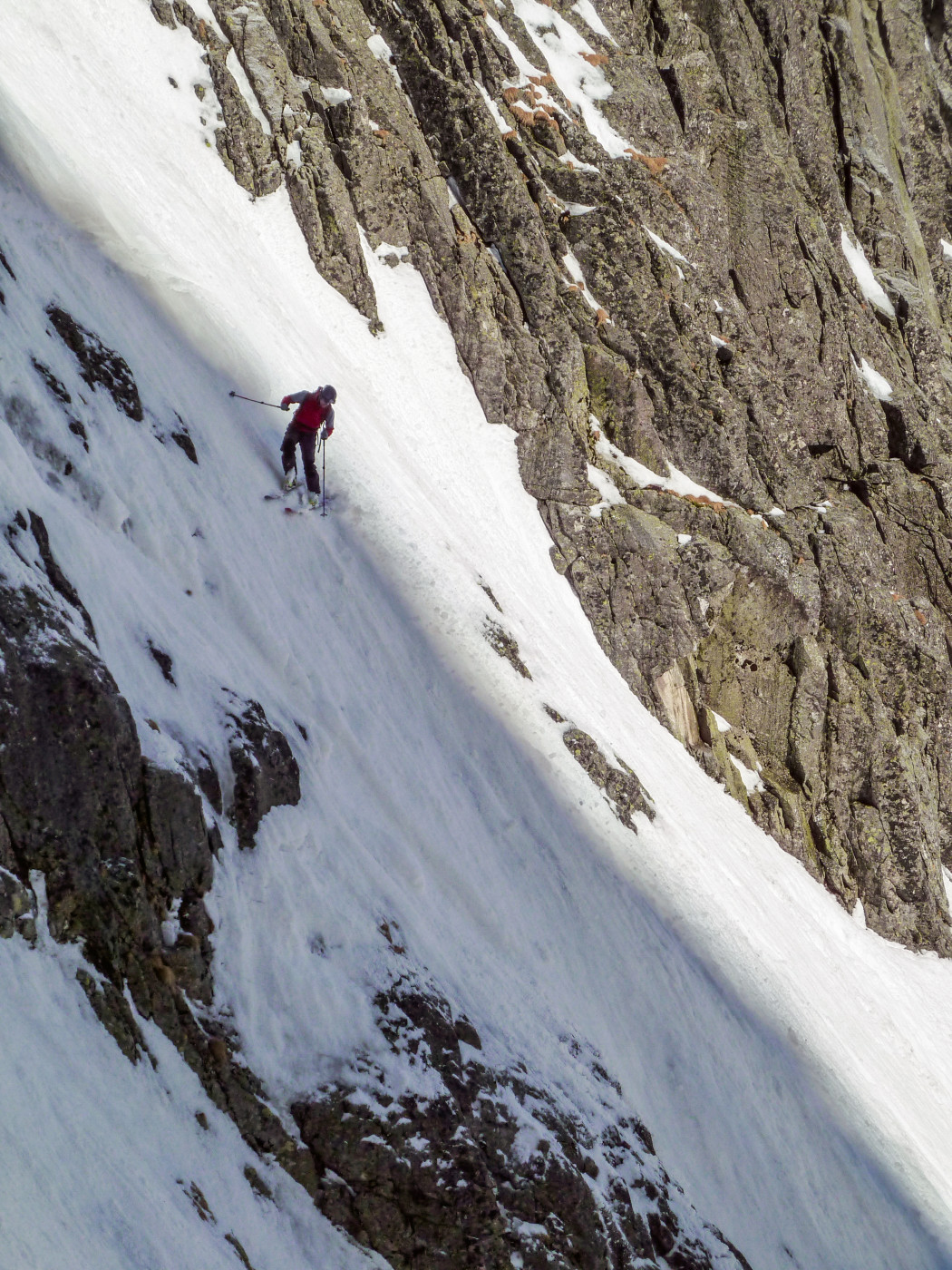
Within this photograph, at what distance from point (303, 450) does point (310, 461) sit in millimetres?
251

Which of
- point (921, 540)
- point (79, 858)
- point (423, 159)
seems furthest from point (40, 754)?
point (921, 540)

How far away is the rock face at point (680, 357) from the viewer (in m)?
26.5

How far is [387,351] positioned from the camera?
25.8 metres

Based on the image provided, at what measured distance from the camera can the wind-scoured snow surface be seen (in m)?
7.22

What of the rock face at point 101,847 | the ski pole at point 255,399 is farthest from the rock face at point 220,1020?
the ski pole at point 255,399

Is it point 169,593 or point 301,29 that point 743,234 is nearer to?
point 301,29

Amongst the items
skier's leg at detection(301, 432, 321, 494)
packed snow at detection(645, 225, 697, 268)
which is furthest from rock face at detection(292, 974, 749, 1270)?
packed snow at detection(645, 225, 697, 268)

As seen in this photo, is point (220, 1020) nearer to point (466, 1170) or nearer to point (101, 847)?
point (101, 847)

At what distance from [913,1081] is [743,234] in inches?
1084

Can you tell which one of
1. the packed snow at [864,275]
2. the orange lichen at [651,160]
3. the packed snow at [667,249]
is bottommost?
the packed snow at [864,275]

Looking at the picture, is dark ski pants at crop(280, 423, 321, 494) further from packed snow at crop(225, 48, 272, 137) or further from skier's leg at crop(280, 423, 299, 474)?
packed snow at crop(225, 48, 272, 137)

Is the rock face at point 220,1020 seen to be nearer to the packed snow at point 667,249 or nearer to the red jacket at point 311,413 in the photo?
the red jacket at point 311,413

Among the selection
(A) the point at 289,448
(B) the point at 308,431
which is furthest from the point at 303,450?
(B) the point at 308,431

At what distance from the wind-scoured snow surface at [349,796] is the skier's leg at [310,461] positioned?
28.6 inches
